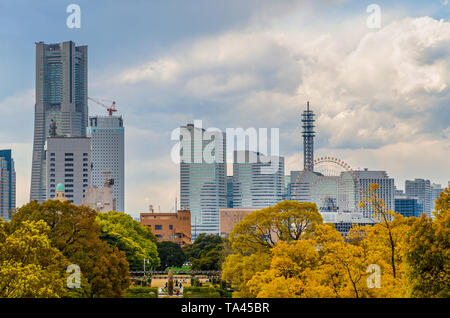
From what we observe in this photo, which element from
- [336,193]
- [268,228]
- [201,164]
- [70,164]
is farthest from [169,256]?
[336,193]

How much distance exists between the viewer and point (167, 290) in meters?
55.7


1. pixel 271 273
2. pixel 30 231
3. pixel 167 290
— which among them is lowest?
pixel 167 290

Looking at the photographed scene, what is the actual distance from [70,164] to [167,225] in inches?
2234

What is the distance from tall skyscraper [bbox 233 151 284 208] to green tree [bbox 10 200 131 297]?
146149mm

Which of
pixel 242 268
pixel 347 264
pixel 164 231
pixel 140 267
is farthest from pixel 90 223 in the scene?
pixel 164 231

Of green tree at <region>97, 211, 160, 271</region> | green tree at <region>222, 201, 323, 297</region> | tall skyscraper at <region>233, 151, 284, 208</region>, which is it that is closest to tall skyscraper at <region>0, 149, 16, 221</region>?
tall skyscraper at <region>233, 151, 284, 208</region>

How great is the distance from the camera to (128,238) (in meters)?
63.8

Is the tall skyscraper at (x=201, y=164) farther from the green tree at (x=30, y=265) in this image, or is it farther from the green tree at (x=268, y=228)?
the green tree at (x=30, y=265)

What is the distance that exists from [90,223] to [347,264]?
49.2 ft

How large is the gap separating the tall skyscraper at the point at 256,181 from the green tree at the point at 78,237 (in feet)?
479

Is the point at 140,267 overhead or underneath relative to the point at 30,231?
underneath

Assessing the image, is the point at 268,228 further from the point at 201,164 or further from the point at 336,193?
the point at 336,193
